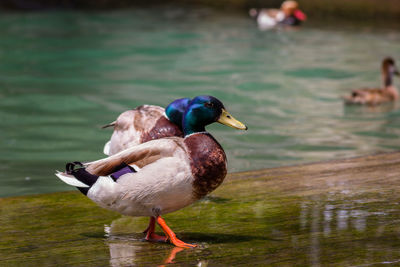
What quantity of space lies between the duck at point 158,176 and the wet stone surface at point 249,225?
0.27m

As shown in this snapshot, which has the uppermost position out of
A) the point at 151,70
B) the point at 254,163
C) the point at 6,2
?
the point at 6,2

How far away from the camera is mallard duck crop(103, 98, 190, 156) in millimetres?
5137

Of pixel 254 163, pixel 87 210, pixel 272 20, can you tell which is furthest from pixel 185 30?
pixel 87 210

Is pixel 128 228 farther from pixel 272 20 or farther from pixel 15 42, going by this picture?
pixel 272 20

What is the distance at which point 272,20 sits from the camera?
65.8 feet

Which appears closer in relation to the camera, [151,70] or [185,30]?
[151,70]

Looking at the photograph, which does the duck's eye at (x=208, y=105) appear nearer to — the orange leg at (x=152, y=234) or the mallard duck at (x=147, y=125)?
the orange leg at (x=152, y=234)

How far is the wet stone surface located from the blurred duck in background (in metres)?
14.7

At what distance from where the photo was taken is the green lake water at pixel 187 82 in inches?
340

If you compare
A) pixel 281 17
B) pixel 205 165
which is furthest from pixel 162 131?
pixel 281 17

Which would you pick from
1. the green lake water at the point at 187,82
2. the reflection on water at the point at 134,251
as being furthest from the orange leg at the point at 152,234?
the green lake water at the point at 187,82

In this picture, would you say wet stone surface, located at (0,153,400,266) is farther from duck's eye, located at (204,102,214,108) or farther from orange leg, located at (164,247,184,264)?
duck's eye, located at (204,102,214,108)

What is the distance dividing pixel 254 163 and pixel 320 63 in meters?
7.31

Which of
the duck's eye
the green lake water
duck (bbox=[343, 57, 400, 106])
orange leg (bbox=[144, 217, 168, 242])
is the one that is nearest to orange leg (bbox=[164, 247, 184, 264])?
orange leg (bbox=[144, 217, 168, 242])
